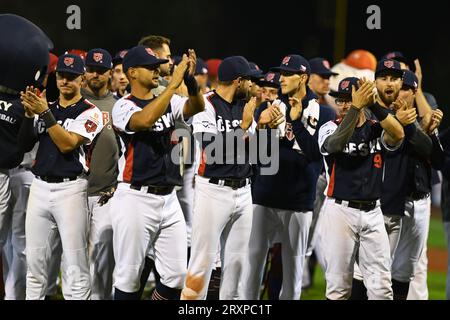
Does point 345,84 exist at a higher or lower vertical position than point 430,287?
higher

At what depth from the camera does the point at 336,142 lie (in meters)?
6.03

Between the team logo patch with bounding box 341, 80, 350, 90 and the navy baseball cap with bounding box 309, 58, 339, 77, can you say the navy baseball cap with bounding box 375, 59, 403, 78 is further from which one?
the navy baseball cap with bounding box 309, 58, 339, 77

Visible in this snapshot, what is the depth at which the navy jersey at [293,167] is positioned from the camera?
692 centimetres

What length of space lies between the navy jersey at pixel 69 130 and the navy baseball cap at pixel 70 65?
9.2 inches

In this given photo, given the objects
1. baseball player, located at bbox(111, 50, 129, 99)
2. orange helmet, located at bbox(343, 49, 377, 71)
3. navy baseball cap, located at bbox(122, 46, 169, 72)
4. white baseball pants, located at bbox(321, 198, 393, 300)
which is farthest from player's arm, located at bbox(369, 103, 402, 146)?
orange helmet, located at bbox(343, 49, 377, 71)

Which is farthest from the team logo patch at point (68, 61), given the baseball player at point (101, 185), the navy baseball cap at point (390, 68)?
the navy baseball cap at point (390, 68)

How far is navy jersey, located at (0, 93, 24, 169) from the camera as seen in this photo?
6250 millimetres

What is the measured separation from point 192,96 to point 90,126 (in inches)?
28.5

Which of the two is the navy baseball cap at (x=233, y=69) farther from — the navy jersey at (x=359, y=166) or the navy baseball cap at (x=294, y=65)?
the navy jersey at (x=359, y=166)

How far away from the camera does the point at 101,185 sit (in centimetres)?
680

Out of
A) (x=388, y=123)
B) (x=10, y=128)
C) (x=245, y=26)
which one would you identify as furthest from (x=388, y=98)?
(x=245, y=26)

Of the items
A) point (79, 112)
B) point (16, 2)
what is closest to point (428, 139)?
point (79, 112)

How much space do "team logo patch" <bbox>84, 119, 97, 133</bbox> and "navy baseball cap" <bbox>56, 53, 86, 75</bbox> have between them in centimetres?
36

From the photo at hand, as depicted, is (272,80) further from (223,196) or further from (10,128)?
(10,128)
